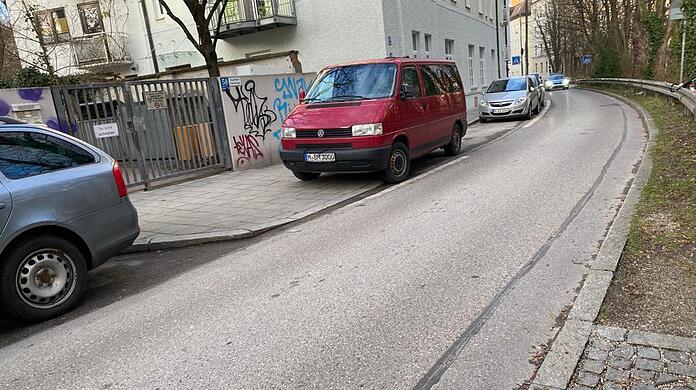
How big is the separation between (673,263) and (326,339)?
2874 mm

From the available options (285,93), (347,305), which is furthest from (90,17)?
(347,305)

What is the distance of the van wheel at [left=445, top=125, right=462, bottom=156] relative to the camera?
11.7 m

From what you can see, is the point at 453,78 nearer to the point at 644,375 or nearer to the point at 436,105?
the point at 436,105

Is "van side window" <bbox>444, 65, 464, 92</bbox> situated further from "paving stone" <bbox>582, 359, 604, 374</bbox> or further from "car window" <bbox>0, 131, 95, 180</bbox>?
"paving stone" <bbox>582, 359, 604, 374</bbox>

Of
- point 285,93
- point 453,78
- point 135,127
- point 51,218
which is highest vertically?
point 285,93

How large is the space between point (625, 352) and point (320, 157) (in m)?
6.16

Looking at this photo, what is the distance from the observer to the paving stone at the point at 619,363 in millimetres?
2902

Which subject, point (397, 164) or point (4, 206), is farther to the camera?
point (397, 164)

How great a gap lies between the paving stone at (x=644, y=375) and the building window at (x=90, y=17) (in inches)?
1043

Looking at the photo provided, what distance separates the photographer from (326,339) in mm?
3562

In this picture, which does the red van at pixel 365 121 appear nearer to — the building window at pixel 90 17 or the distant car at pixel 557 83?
the building window at pixel 90 17

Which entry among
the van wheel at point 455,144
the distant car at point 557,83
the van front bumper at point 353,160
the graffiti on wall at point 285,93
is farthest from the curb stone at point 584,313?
the distant car at point 557,83

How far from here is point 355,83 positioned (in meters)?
9.27

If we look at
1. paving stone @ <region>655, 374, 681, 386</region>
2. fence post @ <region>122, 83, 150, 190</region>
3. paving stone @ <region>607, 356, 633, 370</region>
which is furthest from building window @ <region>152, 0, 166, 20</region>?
paving stone @ <region>655, 374, 681, 386</region>
